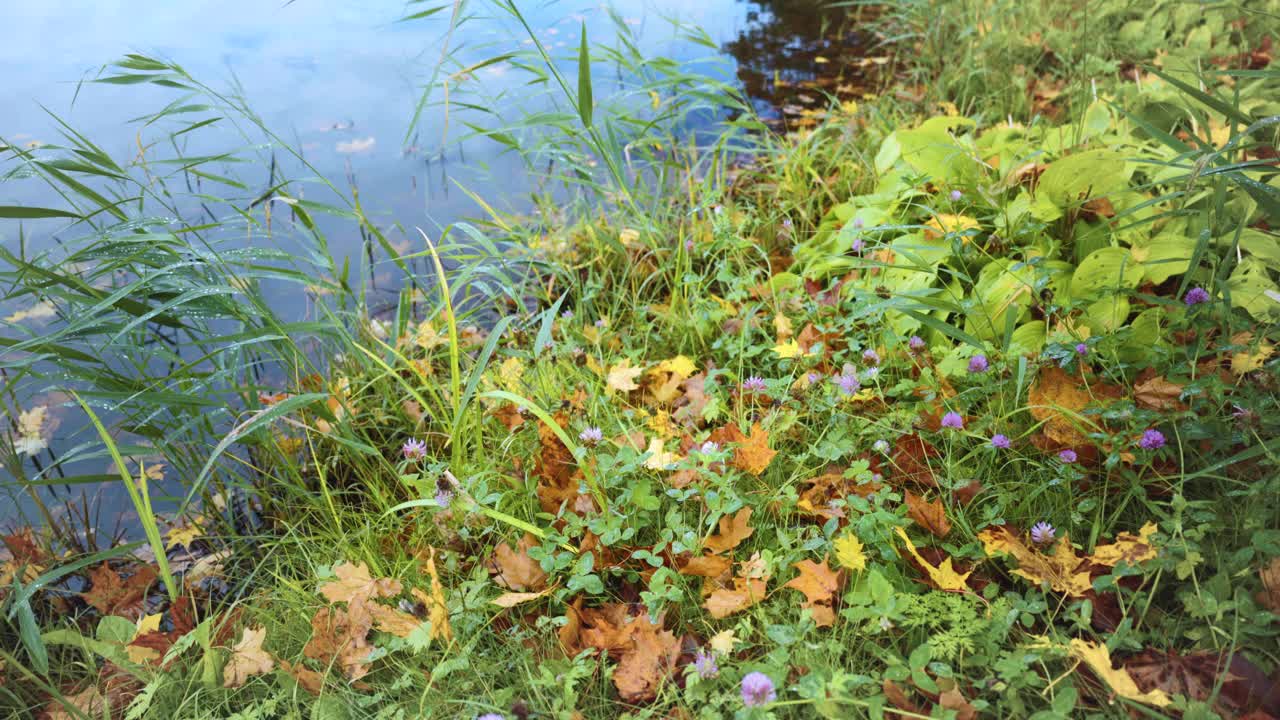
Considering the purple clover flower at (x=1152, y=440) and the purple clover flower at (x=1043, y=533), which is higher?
the purple clover flower at (x=1152, y=440)

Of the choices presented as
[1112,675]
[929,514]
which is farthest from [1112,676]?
[929,514]

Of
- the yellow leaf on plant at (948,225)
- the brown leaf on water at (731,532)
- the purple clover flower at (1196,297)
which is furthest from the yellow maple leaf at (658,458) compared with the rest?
the purple clover flower at (1196,297)

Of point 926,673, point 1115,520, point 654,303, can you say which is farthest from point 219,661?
point 1115,520

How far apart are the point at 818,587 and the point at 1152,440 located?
69cm

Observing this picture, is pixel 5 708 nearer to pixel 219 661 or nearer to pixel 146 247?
pixel 219 661

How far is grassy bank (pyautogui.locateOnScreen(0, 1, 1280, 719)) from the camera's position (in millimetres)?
1182

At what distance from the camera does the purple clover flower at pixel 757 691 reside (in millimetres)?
1035

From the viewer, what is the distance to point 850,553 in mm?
1267

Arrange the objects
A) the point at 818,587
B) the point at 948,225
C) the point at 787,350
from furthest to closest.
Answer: the point at 948,225
the point at 787,350
the point at 818,587

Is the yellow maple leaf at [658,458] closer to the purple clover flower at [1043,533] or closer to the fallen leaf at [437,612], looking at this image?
the fallen leaf at [437,612]

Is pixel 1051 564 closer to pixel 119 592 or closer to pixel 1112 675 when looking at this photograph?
pixel 1112 675

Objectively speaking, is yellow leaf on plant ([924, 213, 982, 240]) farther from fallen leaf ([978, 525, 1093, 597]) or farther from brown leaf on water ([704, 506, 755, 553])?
brown leaf on water ([704, 506, 755, 553])

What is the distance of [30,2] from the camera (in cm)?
439

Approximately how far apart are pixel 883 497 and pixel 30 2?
580 centimetres
